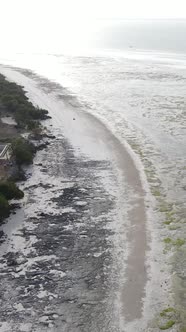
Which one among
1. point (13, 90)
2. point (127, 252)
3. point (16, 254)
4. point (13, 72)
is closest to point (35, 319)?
point (16, 254)

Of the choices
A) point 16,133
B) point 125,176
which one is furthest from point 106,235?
point 16,133

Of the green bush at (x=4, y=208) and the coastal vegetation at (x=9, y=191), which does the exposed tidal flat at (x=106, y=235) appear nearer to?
the coastal vegetation at (x=9, y=191)

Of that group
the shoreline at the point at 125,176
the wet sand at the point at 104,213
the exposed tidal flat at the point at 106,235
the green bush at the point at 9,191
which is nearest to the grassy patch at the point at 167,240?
the exposed tidal flat at the point at 106,235

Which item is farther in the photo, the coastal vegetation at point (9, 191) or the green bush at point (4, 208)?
the coastal vegetation at point (9, 191)

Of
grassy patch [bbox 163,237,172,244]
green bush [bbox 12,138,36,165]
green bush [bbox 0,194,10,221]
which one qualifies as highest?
green bush [bbox 12,138,36,165]

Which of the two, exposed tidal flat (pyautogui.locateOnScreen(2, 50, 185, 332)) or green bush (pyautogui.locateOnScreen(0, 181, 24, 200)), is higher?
green bush (pyautogui.locateOnScreen(0, 181, 24, 200))

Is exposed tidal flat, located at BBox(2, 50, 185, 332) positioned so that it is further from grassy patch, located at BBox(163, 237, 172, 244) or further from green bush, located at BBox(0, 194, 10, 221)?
green bush, located at BBox(0, 194, 10, 221)

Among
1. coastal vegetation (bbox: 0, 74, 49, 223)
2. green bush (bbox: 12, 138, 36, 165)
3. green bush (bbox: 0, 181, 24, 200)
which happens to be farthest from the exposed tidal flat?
coastal vegetation (bbox: 0, 74, 49, 223)
